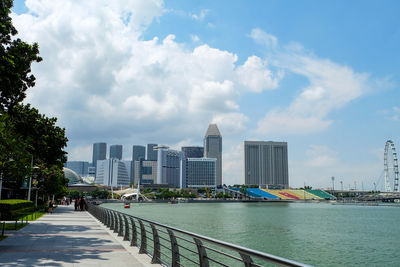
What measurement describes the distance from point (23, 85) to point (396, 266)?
27.7 meters

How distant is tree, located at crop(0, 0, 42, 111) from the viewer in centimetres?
1992

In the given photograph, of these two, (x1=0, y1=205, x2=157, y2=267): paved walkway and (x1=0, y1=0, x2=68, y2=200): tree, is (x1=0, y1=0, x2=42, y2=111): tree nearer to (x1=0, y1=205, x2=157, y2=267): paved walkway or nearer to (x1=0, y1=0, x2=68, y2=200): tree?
(x1=0, y1=0, x2=68, y2=200): tree

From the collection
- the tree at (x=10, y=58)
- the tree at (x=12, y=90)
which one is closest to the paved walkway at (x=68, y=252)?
the tree at (x=12, y=90)

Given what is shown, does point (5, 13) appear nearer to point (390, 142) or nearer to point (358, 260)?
point (358, 260)

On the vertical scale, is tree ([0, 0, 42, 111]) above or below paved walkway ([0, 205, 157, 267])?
above

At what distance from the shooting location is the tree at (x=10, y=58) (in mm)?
19922

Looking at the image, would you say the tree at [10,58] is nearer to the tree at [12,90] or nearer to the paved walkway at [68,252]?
the tree at [12,90]

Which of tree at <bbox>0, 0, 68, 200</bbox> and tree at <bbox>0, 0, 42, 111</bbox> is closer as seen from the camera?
tree at <bbox>0, 0, 68, 200</bbox>

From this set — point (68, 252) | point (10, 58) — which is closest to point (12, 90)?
point (10, 58)

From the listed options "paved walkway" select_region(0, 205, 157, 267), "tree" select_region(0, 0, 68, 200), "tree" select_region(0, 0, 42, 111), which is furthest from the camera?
"tree" select_region(0, 0, 42, 111)

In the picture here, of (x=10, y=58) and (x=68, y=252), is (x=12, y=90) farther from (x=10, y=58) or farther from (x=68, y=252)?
(x=68, y=252)

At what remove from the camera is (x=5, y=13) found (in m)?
20.6

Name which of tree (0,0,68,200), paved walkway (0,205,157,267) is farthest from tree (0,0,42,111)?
paved walkway (0,205,157,267)

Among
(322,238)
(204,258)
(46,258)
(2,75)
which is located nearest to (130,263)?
(46,258)
